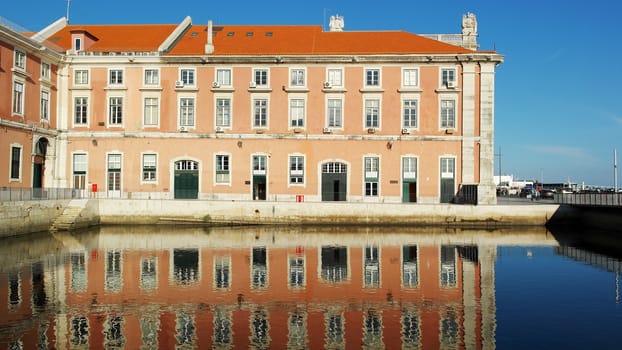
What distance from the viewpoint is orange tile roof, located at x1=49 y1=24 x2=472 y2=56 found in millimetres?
40062

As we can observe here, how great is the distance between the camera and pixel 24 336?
11930 millimetres

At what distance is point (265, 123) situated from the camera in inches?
1566

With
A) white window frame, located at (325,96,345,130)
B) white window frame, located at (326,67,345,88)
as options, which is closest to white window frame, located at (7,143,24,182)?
white window frame, located at (325,96,345,130)

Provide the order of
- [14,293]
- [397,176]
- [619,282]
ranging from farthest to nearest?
1. [397,176]
2. [619,282]
3. [14,293]

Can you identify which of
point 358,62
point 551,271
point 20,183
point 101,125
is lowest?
point 551,271

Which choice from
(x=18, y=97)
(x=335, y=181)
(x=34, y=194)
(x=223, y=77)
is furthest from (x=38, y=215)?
(x=335, y=181)

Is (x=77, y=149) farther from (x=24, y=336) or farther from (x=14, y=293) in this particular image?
(x=24, y=336)

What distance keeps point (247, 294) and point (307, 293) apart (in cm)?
176

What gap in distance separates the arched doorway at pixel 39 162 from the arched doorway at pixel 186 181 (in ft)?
28.9

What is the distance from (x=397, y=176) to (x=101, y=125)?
21080 millimetres

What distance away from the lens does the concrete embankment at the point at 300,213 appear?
35.2 m


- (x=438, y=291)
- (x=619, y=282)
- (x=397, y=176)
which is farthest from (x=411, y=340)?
(x=397, y=176)

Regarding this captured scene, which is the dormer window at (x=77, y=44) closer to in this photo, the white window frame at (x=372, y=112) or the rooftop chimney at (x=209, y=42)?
the rooftop chimney at (x=209, y=42)

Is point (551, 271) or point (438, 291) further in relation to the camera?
point (551, 271)
